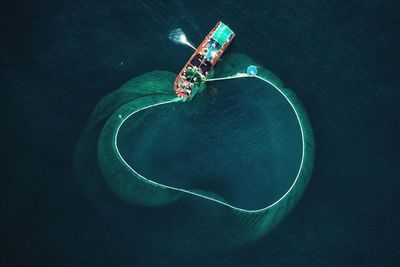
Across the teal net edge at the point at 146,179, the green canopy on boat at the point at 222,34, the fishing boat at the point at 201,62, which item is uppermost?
the green canopy on boat at the point at 222,34

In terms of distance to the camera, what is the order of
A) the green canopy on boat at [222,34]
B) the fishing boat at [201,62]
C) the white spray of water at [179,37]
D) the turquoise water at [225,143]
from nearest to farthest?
the fishing boat at [201,62] < the green canopy on boat at [222,34] < the turquoise water at [225,143] < the white spray of water at [179,37]

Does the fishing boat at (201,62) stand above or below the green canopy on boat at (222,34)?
below

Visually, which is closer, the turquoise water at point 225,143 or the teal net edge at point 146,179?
the teal net edge at point 146,179

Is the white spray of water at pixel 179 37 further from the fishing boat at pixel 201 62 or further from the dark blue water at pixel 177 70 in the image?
the fishing boat at pixel 201 62

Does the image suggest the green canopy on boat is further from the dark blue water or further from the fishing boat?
the dark blue water

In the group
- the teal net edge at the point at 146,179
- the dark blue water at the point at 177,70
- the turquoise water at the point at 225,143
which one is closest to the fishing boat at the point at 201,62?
the teal net edge at the point at 146,179

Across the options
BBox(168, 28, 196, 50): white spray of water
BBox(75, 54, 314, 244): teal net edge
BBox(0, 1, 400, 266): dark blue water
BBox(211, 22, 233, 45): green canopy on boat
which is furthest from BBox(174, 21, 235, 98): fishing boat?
BBox(0, 1, 400, 266): dark blue water

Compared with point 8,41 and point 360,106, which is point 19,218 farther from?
point 360,106
